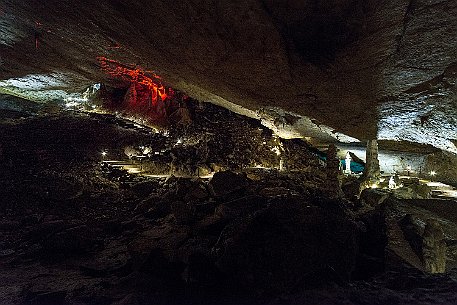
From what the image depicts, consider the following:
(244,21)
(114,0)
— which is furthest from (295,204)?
(114,0)

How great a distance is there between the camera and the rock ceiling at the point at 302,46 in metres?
4.11

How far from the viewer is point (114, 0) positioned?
5426 millimetres

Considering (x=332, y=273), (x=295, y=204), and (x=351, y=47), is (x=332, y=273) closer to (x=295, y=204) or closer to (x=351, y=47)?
(x=295, y=204)

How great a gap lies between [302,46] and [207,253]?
14.8 ft

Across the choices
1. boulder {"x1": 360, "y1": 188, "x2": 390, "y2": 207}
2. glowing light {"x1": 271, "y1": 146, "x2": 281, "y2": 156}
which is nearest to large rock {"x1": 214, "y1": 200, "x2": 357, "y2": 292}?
boulder {"x1": 360, "y1": 188, "x2": 390, "y2": 207}

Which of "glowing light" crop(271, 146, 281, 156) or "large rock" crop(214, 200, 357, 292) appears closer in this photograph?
"large rock" crop(214, 200, 357, 292)

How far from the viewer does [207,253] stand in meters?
3.48

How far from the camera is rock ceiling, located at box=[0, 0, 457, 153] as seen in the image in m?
4.11

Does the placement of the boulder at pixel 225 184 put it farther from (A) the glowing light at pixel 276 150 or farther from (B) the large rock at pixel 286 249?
(A) the glowing light at pixel 276 150

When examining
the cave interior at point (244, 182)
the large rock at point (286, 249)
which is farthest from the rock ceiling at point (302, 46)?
the large rock at point (286, 249)

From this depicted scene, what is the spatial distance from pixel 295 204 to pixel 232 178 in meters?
4.48

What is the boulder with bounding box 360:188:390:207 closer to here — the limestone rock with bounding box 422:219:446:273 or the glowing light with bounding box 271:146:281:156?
the limestone rock with bounding box 422:219:446:273

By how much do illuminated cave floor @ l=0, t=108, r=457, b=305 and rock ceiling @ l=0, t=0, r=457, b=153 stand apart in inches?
115

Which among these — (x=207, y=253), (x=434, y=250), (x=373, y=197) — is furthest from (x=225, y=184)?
(x=434, y=250)
